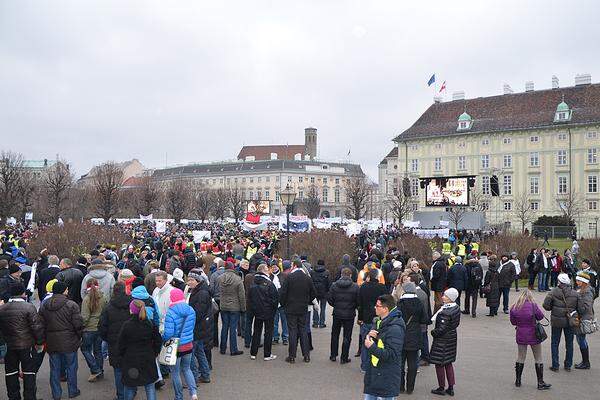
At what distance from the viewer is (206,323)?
9.22 metres

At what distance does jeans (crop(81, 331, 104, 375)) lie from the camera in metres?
9.13

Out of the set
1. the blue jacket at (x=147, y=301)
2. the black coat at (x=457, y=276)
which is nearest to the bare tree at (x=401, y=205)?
the black coat at (x=457, y=276)

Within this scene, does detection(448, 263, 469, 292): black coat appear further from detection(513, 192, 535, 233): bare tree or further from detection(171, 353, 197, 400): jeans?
detection(513, 192, 535, 233): bare tree

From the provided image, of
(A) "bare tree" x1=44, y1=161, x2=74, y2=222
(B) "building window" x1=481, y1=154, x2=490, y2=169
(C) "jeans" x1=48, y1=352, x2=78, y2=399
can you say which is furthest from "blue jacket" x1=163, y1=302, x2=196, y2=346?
(B) "building window" x1=481, y1=154, x2=490, y2=169

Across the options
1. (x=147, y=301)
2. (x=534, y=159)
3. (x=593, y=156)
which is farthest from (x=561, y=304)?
(x=534, y=159)

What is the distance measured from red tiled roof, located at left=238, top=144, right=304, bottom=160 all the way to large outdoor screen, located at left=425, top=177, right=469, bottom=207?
111 metres

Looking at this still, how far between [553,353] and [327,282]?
16.6ft

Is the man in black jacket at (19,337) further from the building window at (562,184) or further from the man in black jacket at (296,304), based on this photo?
the building window at (562,184)

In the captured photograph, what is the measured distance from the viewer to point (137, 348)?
278 inches

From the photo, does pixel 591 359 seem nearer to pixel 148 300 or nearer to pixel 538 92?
pixel 148 300

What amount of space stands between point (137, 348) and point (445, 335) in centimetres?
440

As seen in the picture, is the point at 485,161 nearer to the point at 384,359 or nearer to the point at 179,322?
the point at 179,322

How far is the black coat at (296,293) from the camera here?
34.9 ft

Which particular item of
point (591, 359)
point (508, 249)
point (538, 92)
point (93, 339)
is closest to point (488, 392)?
point (591, 359)
